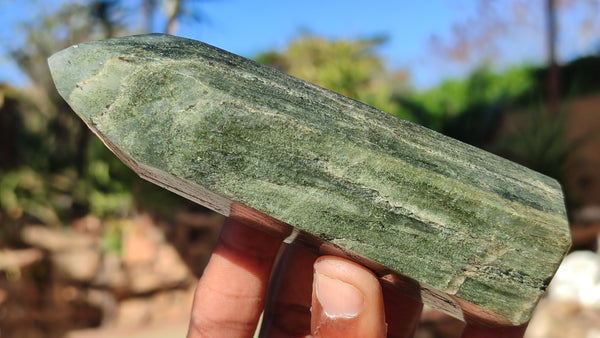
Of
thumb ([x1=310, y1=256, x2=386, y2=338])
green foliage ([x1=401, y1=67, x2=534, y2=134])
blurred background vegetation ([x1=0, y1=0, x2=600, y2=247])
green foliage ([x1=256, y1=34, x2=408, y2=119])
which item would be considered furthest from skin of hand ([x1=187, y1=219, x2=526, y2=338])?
green foliage ([x1=401, y1=67, x2=534, y2=134])

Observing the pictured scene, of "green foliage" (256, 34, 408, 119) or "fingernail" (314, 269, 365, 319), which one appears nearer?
"fingernail" (314, 269, 365, 319)

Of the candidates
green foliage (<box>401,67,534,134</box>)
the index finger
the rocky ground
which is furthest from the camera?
green foliage (<box>401,67,534,134</box>)

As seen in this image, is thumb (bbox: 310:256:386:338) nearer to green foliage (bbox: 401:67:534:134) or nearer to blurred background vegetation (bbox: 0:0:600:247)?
blurred background vegetation (bbox: 0:0:600:247)

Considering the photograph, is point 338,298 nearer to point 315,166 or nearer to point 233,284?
point 315,166

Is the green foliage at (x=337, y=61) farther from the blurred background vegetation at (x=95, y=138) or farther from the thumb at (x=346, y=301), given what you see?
the thumb at (x=346, y=301)

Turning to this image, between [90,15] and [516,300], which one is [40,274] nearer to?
[90,15]

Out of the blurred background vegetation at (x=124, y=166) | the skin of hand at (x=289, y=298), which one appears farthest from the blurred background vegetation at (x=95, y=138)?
the skin of hand at (x=289, y=298)

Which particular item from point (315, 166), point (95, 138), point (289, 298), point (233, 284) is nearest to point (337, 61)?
point (95, 138)
